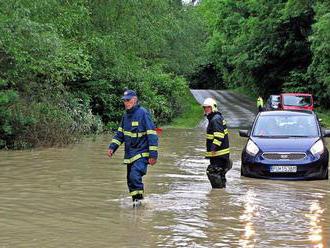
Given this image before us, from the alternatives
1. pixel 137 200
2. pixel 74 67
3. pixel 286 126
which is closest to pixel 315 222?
pixel 137 200

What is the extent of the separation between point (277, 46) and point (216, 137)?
35.5 m

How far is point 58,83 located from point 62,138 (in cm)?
358

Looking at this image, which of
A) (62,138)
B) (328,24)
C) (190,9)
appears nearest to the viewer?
(62,138)

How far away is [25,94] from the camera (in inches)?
772

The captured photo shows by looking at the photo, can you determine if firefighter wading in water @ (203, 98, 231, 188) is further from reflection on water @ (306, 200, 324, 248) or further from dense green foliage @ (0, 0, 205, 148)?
dense green foliage @ (0, 0, 205, 148)

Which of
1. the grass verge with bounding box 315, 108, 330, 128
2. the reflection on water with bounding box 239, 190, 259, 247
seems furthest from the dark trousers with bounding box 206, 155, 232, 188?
the grass verge with bounding box 315, 108, 330, 128

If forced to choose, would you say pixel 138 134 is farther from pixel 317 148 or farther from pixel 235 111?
pixel 235 111

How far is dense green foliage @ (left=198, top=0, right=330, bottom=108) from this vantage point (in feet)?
132

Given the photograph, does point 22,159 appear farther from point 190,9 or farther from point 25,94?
point 190,9

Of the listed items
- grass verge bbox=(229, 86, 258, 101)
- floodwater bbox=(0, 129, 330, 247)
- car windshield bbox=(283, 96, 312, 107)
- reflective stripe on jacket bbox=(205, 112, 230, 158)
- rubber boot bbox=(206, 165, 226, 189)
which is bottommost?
floodwater bbox=(0, 129, 330, 247)

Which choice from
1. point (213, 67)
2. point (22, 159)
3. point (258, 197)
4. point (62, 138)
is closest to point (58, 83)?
point (62, 138)

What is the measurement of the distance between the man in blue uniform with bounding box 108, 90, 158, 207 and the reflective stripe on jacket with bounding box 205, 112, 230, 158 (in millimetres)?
1873

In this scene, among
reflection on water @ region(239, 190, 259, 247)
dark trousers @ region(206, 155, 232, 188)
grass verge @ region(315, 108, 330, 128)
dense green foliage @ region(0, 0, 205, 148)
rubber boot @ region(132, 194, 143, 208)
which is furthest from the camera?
grass verge @ region(315, 108, 330, 128)

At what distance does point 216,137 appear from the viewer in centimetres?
1088
